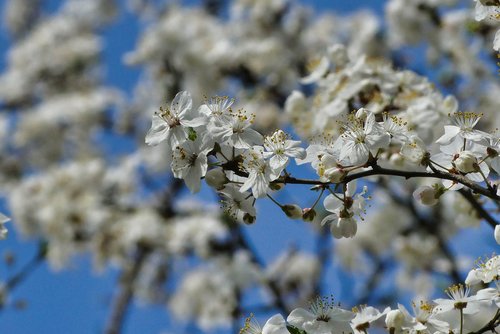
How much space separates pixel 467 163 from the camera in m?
1.57

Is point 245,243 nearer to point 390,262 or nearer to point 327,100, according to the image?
point 390,262

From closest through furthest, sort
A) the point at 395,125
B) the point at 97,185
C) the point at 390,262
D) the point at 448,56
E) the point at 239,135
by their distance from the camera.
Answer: the point at 239,135
the point at 395,125
the point at 448,56
the point at 390,262
the point at 97,185

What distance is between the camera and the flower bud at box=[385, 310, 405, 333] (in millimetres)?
1521

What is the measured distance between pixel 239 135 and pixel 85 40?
940 cm

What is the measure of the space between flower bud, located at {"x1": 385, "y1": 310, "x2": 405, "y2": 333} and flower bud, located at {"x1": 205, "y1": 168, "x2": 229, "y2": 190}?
53 cm

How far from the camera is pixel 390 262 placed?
22.9 feet

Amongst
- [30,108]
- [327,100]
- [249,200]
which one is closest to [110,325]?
[30,108]

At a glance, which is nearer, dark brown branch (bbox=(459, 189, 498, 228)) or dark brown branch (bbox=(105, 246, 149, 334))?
dark brown branch (bbox=(459, 189, 498, 228))

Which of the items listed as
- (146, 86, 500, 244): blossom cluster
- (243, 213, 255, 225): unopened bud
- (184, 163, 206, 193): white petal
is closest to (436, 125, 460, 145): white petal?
(146, 86, 500, 244): blossom cluster

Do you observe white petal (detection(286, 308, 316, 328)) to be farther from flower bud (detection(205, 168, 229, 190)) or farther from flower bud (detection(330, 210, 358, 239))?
flower bud (detection(205, 168, 229, 190))

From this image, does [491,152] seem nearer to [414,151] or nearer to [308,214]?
[414,151]

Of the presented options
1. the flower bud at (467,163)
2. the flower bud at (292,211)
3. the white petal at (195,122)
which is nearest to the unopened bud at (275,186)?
the flower bud at (292,211)

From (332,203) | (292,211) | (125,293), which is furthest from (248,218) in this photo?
(125,293)

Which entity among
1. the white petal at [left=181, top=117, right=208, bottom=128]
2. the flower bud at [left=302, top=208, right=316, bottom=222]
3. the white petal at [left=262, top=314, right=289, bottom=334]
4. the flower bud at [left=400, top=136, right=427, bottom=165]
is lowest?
the white petal at [left=262, top=314, right=289, bottom=334]
